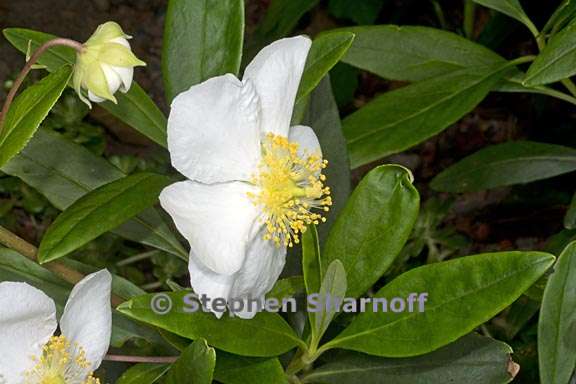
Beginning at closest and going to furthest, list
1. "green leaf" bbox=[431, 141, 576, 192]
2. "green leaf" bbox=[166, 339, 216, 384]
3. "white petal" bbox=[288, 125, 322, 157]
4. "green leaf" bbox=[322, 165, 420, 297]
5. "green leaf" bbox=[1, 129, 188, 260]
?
"green leaf" bbox=[166, 339, 216, 384] < "green leaf" bbox=[322, 165, 420, 297] < "white petal" bbox=[288, 125, 322, 157] < "green leaf" bbox=[1, 129, 188, 260] < "green leaf" bbox=[431, 141, 576, 192]

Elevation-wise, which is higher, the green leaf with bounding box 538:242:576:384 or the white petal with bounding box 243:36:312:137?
the white petal with bounding box 243:36:312:137

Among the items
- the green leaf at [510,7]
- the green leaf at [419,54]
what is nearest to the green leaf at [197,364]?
the green leaf at [419,54]

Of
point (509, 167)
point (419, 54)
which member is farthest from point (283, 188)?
point (509, 167)

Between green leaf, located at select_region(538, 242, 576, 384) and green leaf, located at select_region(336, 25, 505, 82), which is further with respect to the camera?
green leaf, located at select_region(336, 25, 505, 82)

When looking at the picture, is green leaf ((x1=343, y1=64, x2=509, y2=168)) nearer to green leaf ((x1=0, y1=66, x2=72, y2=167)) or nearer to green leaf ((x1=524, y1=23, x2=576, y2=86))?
green leaf ((x1=524, y1=23, x2=576, y2=86))

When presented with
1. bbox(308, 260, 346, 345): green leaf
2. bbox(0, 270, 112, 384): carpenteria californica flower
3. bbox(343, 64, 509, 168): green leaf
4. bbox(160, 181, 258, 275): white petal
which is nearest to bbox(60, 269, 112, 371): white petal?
bbox(0, 270, 112, 384): carpenteria californica flower

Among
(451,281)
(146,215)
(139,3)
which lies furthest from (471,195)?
(451,281)

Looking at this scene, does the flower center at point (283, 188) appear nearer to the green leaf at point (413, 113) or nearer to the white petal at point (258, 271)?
the white petal at point (258, 271)

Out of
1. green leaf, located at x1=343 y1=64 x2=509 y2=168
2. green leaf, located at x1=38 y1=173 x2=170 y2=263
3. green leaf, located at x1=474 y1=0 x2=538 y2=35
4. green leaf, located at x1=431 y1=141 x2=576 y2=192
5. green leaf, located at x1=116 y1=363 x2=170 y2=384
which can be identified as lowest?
green leaf, located at x1=431 y1=141 x2=576 y2=192

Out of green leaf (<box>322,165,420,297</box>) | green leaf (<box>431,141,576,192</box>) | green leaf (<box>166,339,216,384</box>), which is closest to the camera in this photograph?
green leaf (<box>166,339,216,384</box>)
